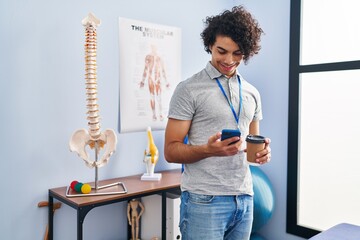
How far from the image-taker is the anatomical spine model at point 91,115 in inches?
72.6

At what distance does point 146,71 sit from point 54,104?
69 cm

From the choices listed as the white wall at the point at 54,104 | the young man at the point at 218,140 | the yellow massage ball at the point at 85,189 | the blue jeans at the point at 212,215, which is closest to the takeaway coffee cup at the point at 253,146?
the young man at the point at 218,140

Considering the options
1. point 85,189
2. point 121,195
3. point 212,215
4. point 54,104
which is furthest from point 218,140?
point 54,104

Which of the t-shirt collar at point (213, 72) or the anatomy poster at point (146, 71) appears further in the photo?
the anatomy poster at point (146, 71)

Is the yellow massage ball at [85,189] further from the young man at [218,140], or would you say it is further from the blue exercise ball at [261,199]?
the blue exercise ball at [261,199]

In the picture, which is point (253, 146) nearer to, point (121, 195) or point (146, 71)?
point (121, 195)

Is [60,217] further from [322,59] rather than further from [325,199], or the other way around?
[322,59]

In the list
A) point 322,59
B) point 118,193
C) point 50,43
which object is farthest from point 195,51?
point 118,193

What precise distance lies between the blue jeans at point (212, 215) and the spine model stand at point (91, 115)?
31.4 inches

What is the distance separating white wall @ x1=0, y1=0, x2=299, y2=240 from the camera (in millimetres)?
1862

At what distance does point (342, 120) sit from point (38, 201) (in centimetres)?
199

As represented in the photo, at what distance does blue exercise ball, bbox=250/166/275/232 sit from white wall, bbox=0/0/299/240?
1.05 ft

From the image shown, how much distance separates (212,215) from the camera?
3.96ft

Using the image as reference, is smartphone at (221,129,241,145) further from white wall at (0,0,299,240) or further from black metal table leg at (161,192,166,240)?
white wall at (0,0,299,240)
